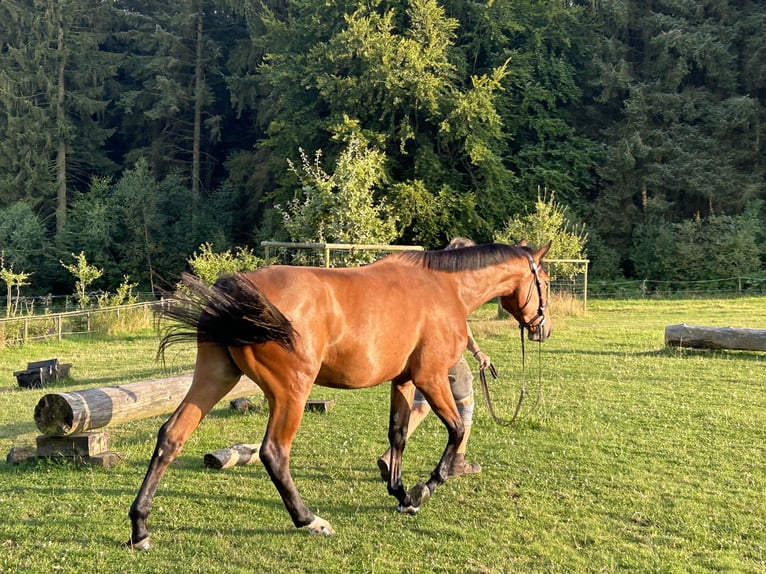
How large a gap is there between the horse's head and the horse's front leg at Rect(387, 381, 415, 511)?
1246mm

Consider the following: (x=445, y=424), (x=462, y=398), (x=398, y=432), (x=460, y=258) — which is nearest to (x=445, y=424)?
(x=445, y=424)

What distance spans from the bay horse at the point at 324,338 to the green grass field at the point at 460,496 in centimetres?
35

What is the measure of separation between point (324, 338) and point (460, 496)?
74.2 inches

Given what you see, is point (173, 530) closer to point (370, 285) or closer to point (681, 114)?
point (370, 285)

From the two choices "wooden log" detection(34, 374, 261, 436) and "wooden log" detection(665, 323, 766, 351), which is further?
"wooden log" detection(665, 323, 766, 351)

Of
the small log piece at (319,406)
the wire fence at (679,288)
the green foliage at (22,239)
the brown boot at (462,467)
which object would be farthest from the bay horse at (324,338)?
the green foliage at (22,239)

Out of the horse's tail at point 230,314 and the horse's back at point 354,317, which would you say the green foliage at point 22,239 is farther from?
the horse's back at point 354,317

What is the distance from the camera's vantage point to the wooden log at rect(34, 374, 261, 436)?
19.8 feet

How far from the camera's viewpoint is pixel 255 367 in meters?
4.30

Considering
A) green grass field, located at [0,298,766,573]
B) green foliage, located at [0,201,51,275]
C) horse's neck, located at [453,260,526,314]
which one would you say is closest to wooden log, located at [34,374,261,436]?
green grass field, located at [0,298,766,573]

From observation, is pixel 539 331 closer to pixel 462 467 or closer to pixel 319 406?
pixel 462 467

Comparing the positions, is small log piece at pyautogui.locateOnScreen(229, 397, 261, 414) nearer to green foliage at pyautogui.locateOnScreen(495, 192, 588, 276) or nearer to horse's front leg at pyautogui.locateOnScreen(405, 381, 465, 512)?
horse's front leg at pyautogui.locateOnScreen(405, 381, 465, 512)

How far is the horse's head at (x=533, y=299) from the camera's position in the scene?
567cm

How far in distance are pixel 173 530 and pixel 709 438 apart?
5.76 m
